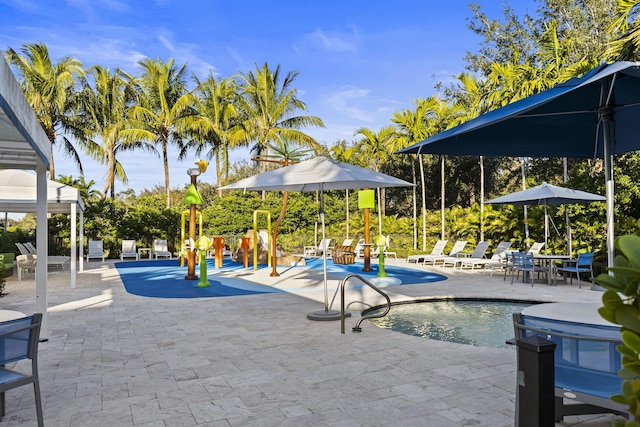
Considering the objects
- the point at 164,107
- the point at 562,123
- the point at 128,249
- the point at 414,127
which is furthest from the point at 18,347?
the point at 164,107

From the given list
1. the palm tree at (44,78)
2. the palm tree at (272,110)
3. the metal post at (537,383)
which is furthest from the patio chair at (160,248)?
the metal post at (537,383)

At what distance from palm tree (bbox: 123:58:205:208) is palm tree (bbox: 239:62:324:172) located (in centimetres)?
309

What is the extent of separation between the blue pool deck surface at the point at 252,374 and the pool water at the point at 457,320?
2.23 ft

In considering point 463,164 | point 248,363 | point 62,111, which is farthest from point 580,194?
point 62,111

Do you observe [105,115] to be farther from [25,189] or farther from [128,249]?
[25,189]

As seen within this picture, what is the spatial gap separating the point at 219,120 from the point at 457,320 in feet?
78.1

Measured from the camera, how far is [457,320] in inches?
301

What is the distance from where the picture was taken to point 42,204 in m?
5.93

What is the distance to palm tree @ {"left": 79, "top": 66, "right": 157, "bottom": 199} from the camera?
86.9 feet

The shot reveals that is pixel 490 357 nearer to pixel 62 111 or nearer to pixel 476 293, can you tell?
pixel 476 293

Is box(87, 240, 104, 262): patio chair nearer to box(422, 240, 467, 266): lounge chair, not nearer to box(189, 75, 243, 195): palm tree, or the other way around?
box(189, 75, 243, 195): palm tree

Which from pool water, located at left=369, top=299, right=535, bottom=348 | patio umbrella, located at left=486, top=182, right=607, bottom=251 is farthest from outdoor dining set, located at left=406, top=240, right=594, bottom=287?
pool water, located at left=369, top=299, right=535, bottom=348

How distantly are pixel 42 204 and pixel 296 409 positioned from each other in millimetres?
4254

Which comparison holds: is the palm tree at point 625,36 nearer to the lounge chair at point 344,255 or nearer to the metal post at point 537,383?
the metal post at point 537,383
